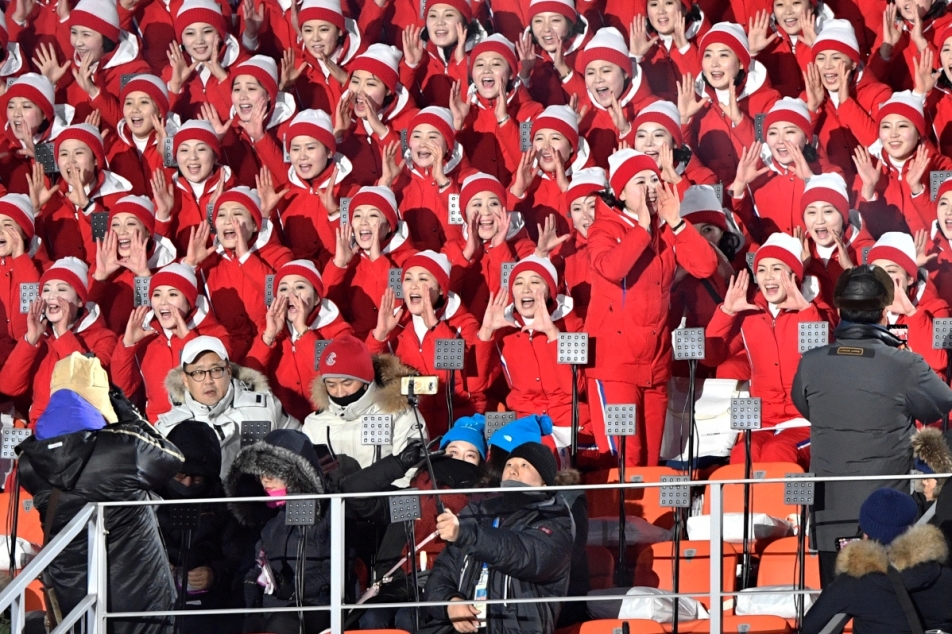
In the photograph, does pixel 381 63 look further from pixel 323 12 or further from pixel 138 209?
pixel 138 209

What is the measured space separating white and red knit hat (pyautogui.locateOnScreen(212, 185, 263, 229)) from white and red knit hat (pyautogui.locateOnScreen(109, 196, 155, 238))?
0.37m

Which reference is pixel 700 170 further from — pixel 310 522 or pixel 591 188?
pixel 310 522

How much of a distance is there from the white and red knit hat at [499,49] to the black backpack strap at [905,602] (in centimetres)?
533

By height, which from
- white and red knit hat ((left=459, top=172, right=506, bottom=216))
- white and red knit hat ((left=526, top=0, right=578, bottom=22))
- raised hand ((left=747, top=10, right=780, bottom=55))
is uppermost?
white and red knit hat ((left=526, top=0, right=578, bottom=22))

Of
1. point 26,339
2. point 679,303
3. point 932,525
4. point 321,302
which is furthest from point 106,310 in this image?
point 932,525

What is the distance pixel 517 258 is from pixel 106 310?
2.38m

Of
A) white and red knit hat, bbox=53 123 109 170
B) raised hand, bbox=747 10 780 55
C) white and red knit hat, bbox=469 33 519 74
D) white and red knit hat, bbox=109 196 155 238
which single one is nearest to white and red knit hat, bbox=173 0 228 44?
white and red knit hat, bbox=53 123 109 170

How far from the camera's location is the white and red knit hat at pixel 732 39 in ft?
30.3

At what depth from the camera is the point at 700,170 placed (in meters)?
8.88

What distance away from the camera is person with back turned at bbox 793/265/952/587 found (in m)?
5.58

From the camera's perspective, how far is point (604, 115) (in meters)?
9.44

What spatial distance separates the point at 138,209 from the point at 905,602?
18.4 ft

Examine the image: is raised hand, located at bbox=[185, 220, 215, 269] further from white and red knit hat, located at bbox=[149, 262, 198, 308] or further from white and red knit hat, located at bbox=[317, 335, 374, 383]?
white and red knit hat, located at bbox=[317, 335, 374, 383]

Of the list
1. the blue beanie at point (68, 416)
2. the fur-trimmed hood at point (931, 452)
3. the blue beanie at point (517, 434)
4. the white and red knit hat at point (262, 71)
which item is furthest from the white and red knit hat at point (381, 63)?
the fur-trimmed hood at point (931, 452)
